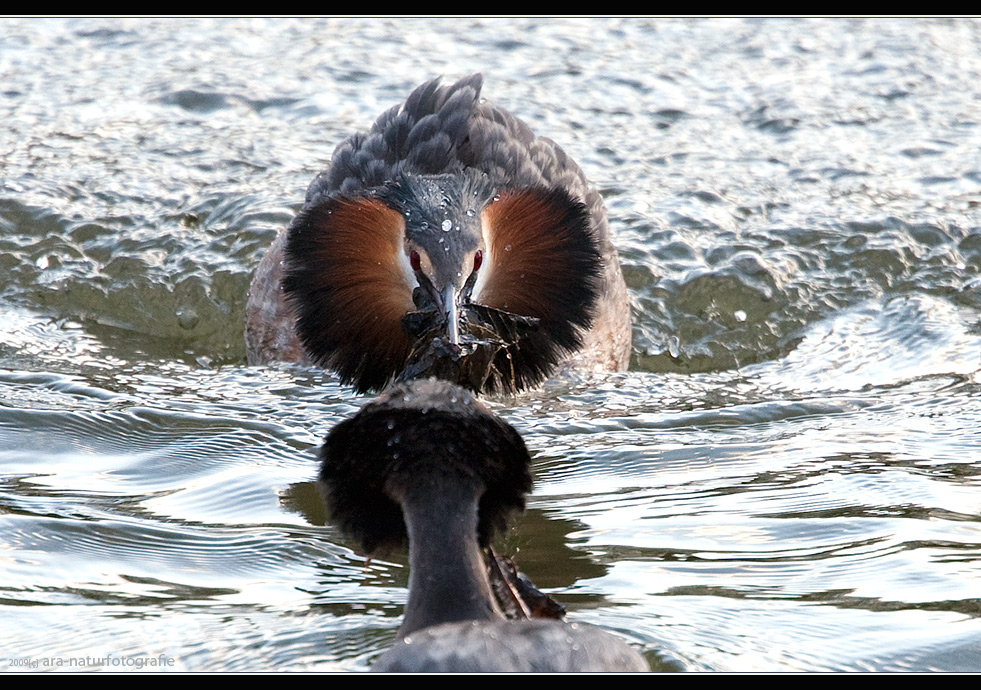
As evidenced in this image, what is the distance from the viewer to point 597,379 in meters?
7.00

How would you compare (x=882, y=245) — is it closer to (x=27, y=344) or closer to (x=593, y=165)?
(x=593, y=165)

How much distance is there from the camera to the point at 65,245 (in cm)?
836

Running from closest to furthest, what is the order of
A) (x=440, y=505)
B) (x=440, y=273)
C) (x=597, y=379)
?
(x=440, y=505), (x=440, y=273), (x=597, y=379)

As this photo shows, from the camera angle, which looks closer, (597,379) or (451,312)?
(451,312)

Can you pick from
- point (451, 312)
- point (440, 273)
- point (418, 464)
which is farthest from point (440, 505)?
point (440, 273)

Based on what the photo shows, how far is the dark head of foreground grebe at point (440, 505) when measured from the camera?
340 cm

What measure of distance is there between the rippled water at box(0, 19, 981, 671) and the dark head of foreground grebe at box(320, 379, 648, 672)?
374 mm

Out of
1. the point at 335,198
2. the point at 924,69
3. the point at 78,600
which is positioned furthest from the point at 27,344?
the point at 924,69

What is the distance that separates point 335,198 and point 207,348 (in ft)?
6.57

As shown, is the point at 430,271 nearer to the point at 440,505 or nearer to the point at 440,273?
the point at 440,273

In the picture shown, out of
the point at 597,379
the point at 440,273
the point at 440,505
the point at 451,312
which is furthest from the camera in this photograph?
the point at 597,379

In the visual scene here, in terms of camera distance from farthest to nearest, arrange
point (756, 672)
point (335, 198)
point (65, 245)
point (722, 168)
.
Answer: point (722, 168), point (65, 245), point (335, 198), point (756, 672)

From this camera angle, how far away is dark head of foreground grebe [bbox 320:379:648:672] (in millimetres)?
3402

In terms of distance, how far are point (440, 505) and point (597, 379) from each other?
11.3 ft
